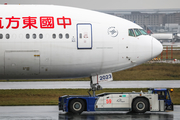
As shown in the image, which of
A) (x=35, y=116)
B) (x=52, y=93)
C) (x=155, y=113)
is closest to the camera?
(x=35, y=116)

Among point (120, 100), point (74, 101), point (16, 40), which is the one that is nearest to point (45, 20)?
point (16, 40)

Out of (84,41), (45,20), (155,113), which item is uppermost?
(45,20)

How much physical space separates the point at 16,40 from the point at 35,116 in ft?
16.1

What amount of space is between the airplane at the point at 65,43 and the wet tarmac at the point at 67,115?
245 centimetres

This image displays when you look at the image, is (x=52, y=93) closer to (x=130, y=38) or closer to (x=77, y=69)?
(x=77, y=69)

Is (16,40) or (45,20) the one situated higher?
(45,20)

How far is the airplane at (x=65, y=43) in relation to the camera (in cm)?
2025

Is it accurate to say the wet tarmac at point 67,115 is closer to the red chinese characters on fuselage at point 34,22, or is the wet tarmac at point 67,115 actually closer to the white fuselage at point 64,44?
the white fuselage at point 64,44

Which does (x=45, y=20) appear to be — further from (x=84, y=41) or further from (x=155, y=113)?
(x=155, y=113)

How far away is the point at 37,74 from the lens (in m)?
21.2

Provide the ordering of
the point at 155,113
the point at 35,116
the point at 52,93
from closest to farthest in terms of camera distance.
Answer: the point at 35,116, the point at 155,113, the point at 52,93

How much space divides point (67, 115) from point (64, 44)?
454 cm

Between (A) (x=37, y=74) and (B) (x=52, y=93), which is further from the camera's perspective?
(B) (x=52, y=93)

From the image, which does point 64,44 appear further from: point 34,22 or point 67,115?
point 67,115
